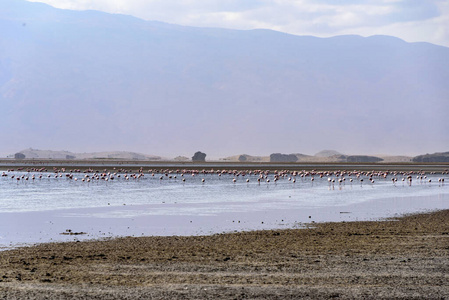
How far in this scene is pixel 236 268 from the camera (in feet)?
45.3

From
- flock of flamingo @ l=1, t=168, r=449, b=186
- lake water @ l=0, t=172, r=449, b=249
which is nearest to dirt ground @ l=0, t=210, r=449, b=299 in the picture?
lake water @ l=0, t=172, r=449, b=249

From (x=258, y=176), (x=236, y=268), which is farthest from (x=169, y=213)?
(x=258, y=176)

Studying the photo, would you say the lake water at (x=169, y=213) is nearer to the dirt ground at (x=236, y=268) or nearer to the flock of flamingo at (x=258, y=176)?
the dirt ground at (x=236, y=268)

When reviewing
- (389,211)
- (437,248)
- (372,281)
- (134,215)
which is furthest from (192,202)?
(372,281)

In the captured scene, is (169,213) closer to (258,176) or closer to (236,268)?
(236,268)

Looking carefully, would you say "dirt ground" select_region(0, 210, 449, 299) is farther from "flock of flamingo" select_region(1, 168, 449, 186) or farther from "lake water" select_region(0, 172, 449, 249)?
"flock of flamingo" select_region(1, 168, 449, 186)

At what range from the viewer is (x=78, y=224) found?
23.9 metres

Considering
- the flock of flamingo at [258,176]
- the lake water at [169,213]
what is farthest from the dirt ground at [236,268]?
the flock of flamingo at [258,176]

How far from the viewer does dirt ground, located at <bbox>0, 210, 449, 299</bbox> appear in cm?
1138

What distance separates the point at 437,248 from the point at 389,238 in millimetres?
2616

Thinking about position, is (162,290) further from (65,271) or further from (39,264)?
(39,264)

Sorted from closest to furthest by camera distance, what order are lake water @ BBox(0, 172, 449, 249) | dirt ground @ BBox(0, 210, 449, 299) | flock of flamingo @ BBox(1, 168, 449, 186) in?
dirt ground @ BBox(0, 210, 449, 299), lake water @ BBox(0, 172, 449, 249), flock of flamingo @ BBox(1, 168, 449, 186)

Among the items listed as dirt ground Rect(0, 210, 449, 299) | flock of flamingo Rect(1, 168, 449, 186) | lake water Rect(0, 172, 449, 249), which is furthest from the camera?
flock of flamingo Rect(1, 168, 449, 186)

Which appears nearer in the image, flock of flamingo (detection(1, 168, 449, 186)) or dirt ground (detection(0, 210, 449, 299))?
dirt ground (detection(0, 210, 449, 299))
